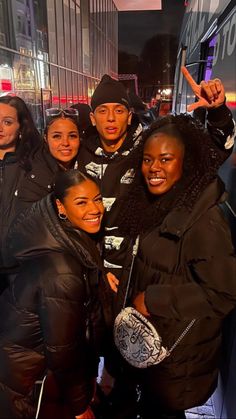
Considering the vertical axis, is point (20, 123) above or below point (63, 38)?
below

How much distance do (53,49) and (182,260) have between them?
10.9 meters

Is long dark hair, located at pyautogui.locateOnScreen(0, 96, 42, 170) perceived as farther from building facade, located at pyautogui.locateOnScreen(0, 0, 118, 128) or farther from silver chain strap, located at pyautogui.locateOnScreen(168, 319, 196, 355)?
building facade, located at pyautogui.locateOnScreen(0, 0, 118, 128)

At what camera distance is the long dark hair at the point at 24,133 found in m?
2.54

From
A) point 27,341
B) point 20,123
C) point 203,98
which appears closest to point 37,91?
point 20,123

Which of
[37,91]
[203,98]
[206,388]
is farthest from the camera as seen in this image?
[37,91]

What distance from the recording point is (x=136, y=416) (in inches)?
78.2

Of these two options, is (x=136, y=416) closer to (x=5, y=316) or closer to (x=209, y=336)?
(x=209, y=336)

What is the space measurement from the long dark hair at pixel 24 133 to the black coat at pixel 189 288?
1394 mm

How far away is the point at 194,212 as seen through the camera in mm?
1329

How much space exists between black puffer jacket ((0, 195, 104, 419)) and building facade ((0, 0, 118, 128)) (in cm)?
483

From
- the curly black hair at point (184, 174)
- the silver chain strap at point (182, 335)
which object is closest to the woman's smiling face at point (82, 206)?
the curly black hair at point (184, 174)

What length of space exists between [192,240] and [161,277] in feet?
0.75

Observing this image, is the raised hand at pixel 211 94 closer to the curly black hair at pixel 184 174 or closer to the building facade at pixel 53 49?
the curly black hair at pixel 184 174

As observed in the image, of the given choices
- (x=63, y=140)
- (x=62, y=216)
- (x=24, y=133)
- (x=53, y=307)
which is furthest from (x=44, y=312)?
(x=24, y=133)
